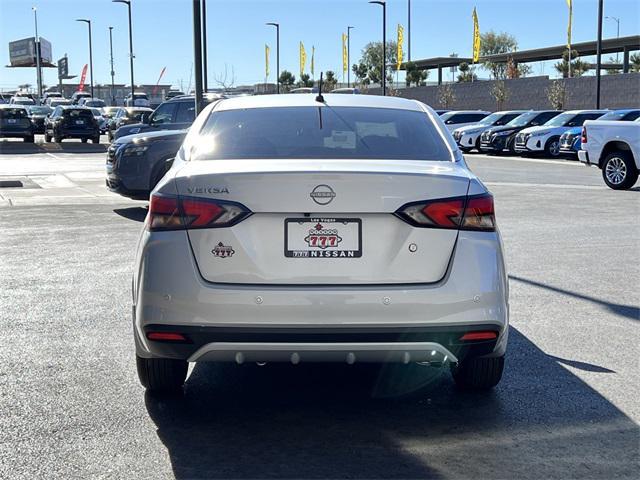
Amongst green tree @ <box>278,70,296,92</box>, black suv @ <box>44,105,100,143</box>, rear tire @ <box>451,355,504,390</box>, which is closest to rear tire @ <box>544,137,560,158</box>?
black suv @ <box>44,105,100,143</box>

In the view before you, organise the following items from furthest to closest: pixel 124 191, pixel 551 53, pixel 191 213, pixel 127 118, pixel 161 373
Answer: pixel 551 53 < pixel 127 118 < pixel 124 191 < pixel 161 373 < pixel 191 213

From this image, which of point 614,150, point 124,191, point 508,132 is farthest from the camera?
point 508,132

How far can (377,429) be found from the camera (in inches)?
175

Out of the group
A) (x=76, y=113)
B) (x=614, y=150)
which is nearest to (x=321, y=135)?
(x=614, y=150)

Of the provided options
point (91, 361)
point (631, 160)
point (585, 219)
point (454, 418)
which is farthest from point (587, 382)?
point (631, 160)

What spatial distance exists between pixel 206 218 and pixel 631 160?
15.0 m

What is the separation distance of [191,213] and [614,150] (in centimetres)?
1536

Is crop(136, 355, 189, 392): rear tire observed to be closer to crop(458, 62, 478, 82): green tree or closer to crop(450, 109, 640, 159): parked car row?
crop(450, 109, 640, 159): parked car row

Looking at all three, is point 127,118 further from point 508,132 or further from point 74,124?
point 508,132

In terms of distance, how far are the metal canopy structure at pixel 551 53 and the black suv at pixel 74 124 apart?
40.1m

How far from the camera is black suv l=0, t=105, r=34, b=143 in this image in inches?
1532

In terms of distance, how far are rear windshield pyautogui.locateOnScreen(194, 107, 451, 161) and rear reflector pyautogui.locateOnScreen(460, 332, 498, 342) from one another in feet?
3.38

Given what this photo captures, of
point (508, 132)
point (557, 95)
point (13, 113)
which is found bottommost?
point (508, 132)

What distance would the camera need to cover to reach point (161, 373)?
477 centimetres
